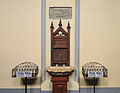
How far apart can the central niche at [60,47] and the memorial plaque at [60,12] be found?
0.56 feet

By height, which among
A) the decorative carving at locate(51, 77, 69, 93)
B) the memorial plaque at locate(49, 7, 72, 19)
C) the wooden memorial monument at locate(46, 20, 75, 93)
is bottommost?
the decorative carving at locate(51, 77, 69, 93)

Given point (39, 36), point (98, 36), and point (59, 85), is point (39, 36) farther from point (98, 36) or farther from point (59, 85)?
point (98, 36)

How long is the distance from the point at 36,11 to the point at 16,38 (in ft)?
2.10

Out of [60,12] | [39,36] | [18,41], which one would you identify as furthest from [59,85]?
[60,12]

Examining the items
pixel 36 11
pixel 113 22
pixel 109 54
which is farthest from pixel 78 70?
pixel 36 11

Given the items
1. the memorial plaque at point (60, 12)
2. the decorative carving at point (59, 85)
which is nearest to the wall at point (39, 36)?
the memorial plaque at point (60, 12)

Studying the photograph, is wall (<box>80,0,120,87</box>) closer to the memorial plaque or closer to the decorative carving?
the memorial plaque

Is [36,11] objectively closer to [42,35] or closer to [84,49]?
[42,35]

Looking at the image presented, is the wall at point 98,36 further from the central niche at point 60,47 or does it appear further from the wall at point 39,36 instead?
the central niche at point 60,47

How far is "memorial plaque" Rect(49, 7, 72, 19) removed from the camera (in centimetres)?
339

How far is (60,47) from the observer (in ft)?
10.9

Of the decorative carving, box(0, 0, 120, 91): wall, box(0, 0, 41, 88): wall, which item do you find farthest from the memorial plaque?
the decorative carving

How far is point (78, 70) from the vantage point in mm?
3375

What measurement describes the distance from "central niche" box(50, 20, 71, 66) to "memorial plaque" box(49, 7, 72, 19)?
0.17 meters
